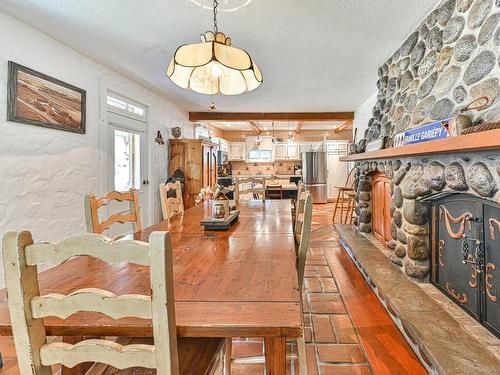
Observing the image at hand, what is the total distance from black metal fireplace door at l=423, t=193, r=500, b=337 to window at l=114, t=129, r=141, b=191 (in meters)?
3.69

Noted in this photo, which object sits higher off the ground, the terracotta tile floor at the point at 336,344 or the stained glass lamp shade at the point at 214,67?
the stained glass lamp shade at the point at 214,67

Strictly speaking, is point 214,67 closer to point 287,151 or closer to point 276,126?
point 276,126

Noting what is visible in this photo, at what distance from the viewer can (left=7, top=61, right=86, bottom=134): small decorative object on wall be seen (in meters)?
2.36

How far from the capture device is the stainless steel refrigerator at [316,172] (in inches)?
345

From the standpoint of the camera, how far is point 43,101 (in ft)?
8.64

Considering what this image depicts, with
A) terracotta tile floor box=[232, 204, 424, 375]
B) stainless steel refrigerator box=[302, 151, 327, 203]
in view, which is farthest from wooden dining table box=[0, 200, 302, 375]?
stainless steel refrigerator box=[302, 151, 327, 203]

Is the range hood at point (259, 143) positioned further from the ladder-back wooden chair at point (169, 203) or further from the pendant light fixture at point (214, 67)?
the pendant light fixture at point (214, 67)

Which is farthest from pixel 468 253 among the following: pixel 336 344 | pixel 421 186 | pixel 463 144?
pixel 336 344

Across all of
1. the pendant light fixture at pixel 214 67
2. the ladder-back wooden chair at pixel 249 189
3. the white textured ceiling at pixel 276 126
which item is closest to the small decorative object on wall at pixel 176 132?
the ladder-back wooden chair at pixel 249 189

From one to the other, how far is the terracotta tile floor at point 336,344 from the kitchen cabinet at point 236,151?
24.2ft

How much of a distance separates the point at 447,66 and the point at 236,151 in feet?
26.1

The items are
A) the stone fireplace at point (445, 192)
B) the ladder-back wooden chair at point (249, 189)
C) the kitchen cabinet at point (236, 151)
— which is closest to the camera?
the stone fireplace at point (445, 192)

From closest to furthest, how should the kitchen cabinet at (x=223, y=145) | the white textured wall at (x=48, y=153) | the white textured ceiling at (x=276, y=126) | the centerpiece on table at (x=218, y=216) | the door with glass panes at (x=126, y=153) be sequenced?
the centerpiece on table at (x=218, y=216), the white textured wall at (x=48, y=153), the door with glass panes at (x=126, y=153), the kitchen cabinet at (x=223, y=145), the white textured ceiling at (x=276, y=126)

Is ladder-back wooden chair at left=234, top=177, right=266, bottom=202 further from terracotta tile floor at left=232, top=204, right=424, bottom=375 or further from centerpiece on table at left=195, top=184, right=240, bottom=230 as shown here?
terracotta tile floor at left=232, top=204, right=424, bottom=375
